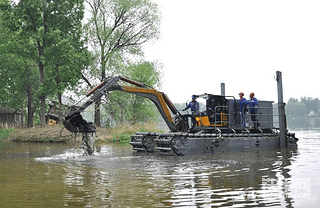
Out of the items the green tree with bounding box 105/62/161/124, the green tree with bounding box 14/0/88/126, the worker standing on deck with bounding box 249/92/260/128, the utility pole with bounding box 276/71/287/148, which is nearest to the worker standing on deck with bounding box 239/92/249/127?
the worker standing on deck with bounding box 249/92/260/128

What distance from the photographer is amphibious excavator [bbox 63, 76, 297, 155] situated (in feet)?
47.8

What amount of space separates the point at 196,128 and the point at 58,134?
1433 cm

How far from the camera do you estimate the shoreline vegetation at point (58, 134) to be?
27.2 m

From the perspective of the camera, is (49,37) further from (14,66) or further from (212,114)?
(212,114)

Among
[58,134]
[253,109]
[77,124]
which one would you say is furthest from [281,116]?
[58,134]

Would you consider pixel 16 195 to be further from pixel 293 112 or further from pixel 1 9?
pixel 293 112

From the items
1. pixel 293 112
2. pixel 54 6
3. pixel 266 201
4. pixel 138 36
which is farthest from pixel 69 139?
pixel 293 112

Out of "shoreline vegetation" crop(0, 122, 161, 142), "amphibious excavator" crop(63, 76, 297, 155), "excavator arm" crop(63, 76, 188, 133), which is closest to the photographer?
"excavator arm" crop(63, 76, 188, 133)

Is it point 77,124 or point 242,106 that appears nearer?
point 77,124

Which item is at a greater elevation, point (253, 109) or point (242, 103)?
point (242, 103)

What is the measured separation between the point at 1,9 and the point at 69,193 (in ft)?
93.1

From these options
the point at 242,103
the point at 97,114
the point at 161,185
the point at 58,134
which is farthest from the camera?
the point at 97,114

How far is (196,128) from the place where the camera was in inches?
653

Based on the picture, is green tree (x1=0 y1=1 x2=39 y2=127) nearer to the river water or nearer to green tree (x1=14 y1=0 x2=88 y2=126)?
green tree (x1=14 y1=0 x2=88 y2=126)
